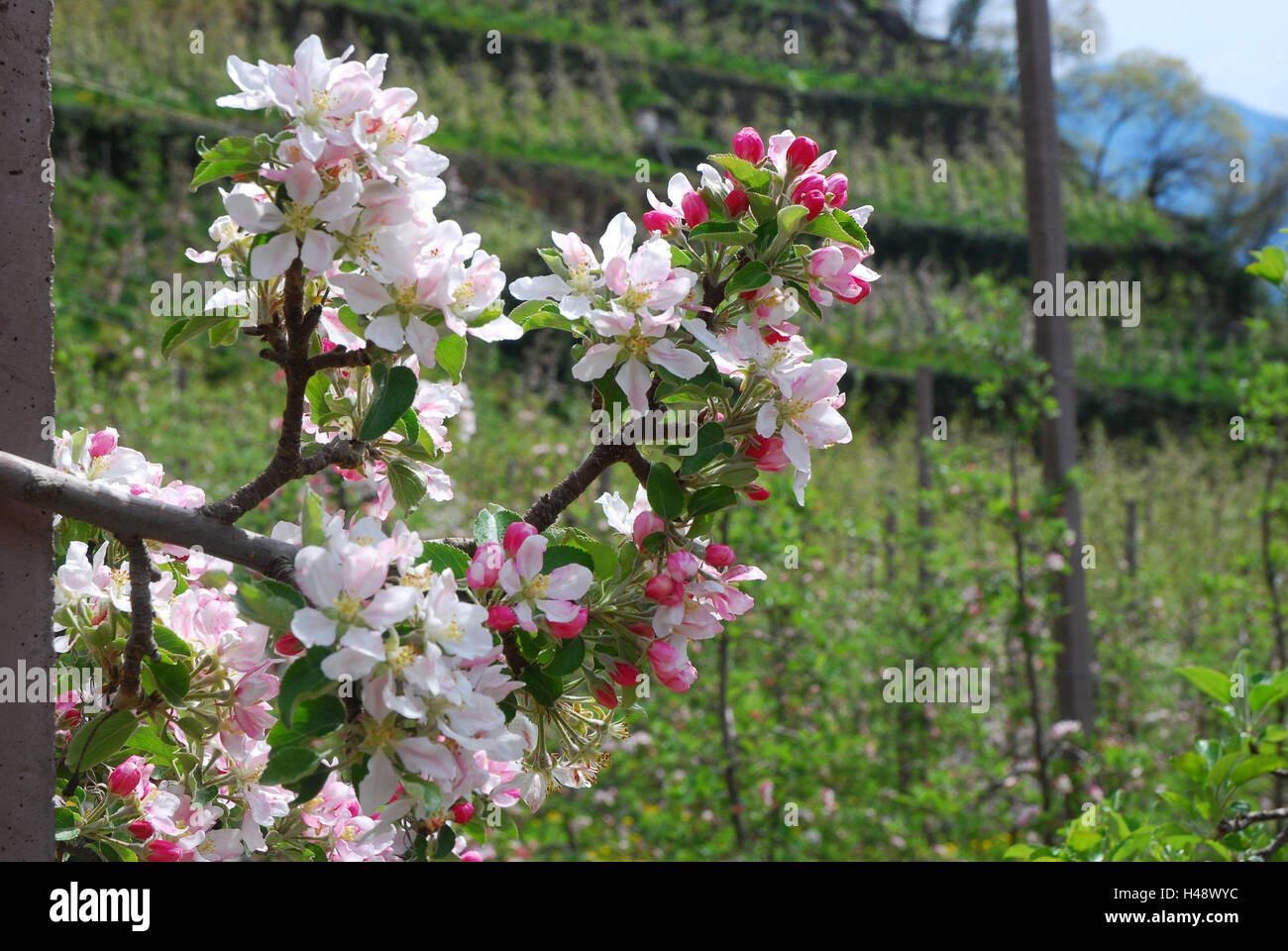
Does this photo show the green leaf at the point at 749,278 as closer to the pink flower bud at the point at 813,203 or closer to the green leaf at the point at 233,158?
the pink flower bud at the point at 813,203

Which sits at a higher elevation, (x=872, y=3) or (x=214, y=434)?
(x=872, y=3)

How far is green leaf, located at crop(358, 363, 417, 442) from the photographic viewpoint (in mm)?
982

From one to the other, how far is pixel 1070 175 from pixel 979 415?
9.42 m

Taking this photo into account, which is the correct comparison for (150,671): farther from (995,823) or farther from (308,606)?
(995,823)

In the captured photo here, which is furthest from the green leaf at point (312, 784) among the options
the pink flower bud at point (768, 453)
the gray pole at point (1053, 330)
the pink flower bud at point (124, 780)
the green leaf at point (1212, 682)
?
the gray pole at point (1053, 330)

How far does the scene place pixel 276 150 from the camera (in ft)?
3.04

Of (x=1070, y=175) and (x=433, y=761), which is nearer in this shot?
(x=433, y=761)

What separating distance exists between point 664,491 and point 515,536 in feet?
0.50

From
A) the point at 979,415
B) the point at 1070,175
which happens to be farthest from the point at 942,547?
the point at 1070,175

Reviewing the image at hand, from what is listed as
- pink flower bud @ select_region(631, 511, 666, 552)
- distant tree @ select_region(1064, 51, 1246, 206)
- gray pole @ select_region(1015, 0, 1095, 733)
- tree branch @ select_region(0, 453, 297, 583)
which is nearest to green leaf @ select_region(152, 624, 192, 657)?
tree branch @ select_region(0, 453, 297, 583)

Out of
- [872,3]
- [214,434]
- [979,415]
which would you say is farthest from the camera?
[872,3]

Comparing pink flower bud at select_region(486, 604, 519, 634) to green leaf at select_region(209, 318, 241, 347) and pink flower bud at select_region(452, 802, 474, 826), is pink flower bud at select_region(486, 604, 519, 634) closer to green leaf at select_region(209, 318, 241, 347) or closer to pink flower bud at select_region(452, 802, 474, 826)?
pink flower bud at select_region(452, 802, 474, 826)
